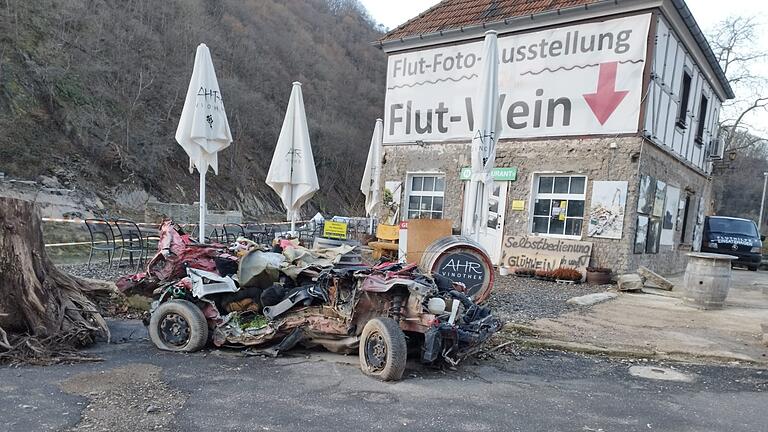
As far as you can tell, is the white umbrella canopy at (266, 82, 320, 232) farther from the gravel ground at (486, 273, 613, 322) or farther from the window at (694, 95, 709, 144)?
the window at (694, 95, 709, 144)

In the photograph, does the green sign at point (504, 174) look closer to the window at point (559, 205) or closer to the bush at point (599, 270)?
the window at point (559, 205)

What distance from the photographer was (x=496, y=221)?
38.4ft

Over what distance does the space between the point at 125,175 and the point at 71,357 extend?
1566 cm

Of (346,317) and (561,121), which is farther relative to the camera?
(561,121)

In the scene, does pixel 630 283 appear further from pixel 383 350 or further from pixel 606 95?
pixel 383 350

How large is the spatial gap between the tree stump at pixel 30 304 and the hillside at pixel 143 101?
11.7 metres

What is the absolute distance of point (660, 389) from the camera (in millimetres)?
4184

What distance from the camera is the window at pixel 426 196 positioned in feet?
42.1

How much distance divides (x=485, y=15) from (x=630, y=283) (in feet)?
24.7

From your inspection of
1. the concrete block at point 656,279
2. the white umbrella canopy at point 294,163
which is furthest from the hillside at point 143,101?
the concrete block at point 656,279

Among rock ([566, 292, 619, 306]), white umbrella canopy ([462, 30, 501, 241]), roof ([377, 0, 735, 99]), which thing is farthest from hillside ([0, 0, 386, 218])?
rock ([566, 292, 619, 306])

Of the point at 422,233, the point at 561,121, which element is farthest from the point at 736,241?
the point at 422,233

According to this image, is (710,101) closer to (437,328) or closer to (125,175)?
(437,328)

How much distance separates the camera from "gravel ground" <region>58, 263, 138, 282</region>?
7.58 metres
